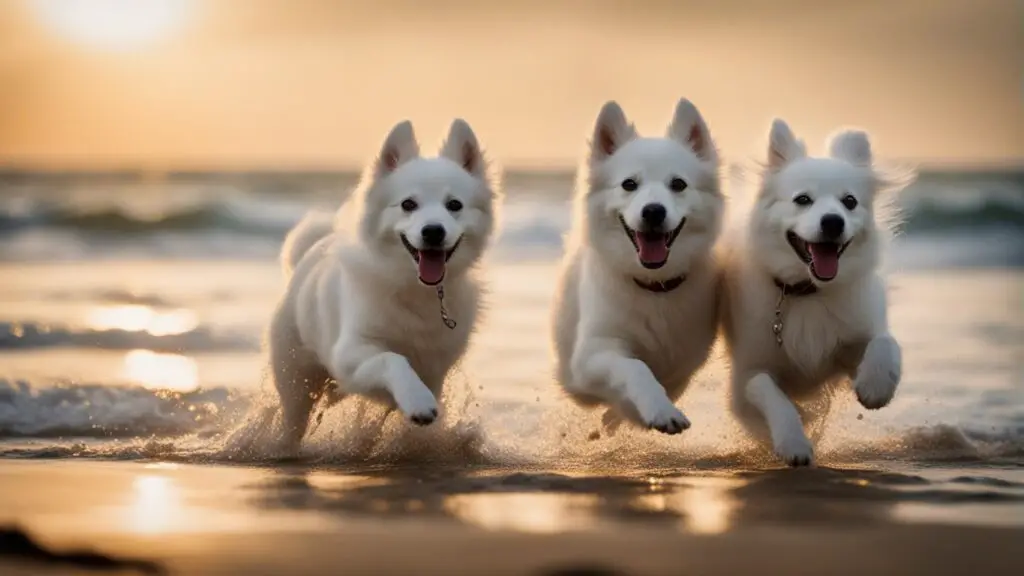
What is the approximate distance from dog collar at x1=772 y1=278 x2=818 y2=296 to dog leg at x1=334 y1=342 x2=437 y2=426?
153cm

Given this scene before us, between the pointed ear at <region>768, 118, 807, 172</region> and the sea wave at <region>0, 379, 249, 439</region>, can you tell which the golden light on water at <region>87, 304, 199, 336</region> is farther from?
the pointed ear at <region>768, 118, 807, 172</region>

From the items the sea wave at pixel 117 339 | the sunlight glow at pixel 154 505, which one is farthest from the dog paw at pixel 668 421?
the sea wave at pixel 117 339

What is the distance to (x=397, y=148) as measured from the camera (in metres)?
6.80

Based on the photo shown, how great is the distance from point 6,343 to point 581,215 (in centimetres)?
538

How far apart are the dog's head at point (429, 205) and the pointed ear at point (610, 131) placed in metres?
0.51

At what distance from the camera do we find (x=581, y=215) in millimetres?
6879

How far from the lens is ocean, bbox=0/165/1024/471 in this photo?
7.22m

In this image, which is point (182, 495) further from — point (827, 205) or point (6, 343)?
point (6, 343)

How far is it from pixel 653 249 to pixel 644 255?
5 cm

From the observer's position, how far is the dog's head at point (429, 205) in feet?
21.4

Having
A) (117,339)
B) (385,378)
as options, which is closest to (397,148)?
(385,378)

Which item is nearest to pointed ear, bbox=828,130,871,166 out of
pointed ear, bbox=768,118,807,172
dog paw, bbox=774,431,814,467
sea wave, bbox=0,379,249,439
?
pointed ear, bbox=768,118,807,172

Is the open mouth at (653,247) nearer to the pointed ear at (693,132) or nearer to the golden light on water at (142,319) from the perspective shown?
the pointed ear at (693,132)

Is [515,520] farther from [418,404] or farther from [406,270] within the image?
[406,270]
